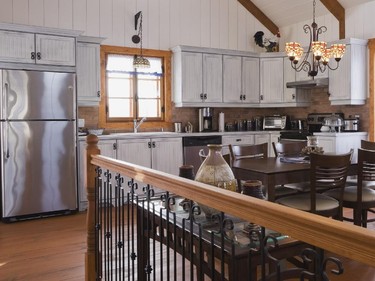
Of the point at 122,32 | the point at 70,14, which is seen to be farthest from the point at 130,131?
the point at 70,14

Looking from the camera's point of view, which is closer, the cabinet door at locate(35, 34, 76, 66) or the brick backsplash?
the cabinet door at locate(35, 34, 76, 66)

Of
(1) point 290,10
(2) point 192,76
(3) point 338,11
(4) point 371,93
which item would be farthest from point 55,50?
(4) point 371,93

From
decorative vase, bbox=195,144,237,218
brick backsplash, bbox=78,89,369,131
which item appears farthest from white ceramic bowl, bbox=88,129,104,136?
decorative vase, bbox=195,144,237,218

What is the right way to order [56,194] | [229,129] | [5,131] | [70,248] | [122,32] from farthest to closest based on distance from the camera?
1. [229,129]
2. [122,32]
3. [56,194]
4. [5,131]
5. [70,248]

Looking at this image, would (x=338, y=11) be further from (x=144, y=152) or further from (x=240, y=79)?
(x=144, y=152)

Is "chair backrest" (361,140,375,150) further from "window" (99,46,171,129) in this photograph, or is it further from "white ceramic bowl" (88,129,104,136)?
"white ceramic bowl" (88,129,104,136)

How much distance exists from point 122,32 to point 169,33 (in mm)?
818

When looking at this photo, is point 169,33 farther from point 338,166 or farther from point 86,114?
point 338,166

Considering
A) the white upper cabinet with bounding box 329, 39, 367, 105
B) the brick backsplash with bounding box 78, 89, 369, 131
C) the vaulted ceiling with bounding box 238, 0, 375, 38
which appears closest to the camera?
the white upper cabinet with bounding box 329, 39, 367, 105

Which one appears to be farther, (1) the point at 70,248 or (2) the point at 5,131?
(2) the point at 5,131

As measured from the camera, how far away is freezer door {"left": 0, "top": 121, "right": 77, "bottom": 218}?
4453 millimetres

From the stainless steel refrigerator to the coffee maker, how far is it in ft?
7.72

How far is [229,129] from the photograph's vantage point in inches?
268

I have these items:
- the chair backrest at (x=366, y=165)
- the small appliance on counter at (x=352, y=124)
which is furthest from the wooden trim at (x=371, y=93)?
the chair backrest at (x=366, y=165)
